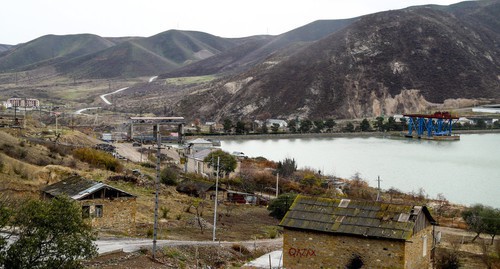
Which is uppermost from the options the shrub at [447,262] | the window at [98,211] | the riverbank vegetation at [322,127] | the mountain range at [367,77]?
the mountain range at [367,77]

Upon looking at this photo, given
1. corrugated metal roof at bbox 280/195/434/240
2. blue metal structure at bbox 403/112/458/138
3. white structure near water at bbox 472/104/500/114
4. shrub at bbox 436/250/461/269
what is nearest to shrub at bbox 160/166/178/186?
corrugated metal roof at bbox 280/195/434/240

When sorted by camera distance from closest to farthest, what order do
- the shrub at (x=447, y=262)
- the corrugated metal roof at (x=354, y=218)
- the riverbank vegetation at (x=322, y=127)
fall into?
the corrugated metal roof at (x=354, y=218) < the shrub at (x=447, y=262) < the riverbank vegetation at (x=322, y=127)

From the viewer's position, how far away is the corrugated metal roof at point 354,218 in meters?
13.3

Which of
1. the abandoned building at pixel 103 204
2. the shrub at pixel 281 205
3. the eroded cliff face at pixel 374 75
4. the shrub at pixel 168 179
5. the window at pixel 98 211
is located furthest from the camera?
the eroded cliff face at pixel 374 75

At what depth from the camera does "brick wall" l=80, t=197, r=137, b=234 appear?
16.2 meters

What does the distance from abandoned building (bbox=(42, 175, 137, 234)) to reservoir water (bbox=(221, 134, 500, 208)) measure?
905 inches

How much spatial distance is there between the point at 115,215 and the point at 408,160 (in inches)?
1683

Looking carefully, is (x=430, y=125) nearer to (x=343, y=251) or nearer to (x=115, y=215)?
(x=115, y=215)

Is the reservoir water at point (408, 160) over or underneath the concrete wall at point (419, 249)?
underneath

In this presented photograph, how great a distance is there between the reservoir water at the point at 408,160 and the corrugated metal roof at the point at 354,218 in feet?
70.5

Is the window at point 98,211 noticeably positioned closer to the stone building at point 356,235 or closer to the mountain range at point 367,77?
the stone building at point 356,235

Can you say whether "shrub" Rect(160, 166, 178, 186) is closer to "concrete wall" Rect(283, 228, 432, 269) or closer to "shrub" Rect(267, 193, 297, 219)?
"shrub" Rect(267, 193, 297, 219)

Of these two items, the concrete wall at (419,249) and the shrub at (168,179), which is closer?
the concrete wall at (419,249)

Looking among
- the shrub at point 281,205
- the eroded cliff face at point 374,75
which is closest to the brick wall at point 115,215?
the shrub at point 281,205
